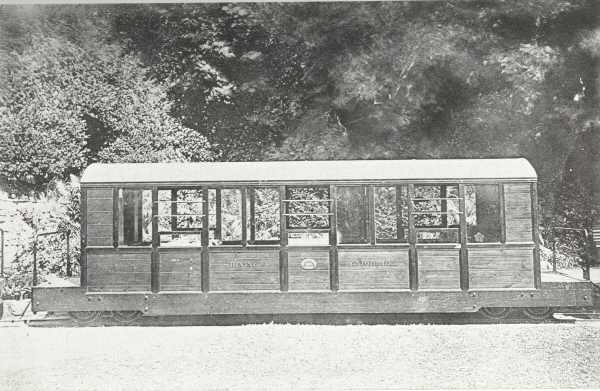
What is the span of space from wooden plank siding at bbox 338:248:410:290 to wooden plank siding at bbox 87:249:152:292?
2686 mm

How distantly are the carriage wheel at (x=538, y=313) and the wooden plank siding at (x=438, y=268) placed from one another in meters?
1.13

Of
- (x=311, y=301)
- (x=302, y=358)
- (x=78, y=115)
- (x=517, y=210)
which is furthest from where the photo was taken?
(x=78, y=115)

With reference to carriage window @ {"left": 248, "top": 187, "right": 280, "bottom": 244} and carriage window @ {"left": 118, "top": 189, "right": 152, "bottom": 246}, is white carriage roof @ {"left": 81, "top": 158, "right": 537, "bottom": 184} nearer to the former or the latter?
carriage window @ {"left": 118, "top": 189, "right": 152, "bottom": 246}

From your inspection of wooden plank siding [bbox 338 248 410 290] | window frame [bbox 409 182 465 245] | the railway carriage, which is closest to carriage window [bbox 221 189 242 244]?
the railway carriage

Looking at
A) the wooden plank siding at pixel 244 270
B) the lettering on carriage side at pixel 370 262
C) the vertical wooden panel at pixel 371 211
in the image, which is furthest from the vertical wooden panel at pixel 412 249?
the wooden plank siding at pixel 244 270

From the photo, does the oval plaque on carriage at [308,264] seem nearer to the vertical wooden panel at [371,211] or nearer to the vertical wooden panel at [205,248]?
the vertical wooden panel at [371,211]

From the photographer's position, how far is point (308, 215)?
765cm

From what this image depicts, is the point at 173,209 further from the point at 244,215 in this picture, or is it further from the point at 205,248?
the point at 244,215

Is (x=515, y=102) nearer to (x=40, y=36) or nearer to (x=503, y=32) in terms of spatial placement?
(x=503, y=32)

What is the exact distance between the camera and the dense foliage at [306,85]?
6.91 metres

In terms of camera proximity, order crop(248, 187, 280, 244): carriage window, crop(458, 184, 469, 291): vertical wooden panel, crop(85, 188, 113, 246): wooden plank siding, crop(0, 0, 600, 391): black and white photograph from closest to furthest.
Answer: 1. crop(0, 0, 600, 391): black and white photograph
2. crop(458, 184, 469, 291): vertical wooden panel
3. crop(85, 188, 113, 246): wooden plank siding
4. crop(248, 187, 280, 244): carriage window

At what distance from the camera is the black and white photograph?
22.4 feet

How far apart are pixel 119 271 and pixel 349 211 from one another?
330cm

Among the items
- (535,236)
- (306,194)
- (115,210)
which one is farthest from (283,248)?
(535,236)
